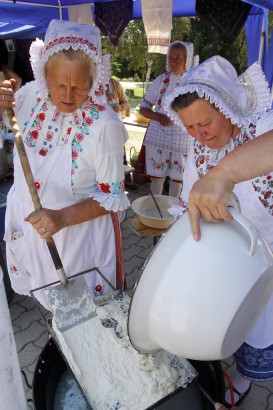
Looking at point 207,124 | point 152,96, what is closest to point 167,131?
point 152,96

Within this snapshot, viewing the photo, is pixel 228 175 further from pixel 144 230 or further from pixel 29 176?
pixel 144 230

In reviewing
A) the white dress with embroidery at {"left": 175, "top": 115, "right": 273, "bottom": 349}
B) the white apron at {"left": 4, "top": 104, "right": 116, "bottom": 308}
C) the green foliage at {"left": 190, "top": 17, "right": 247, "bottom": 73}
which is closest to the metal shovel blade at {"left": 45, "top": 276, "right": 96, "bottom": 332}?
the white apron at {"left": 4, "top": 104, "right": 116, "bottom": 308}

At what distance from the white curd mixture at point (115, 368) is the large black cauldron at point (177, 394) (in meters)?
0.13

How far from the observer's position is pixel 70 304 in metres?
1.20

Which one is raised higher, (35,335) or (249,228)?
(249,228)

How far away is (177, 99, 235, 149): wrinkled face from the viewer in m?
1.24

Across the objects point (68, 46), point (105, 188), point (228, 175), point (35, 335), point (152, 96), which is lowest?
point (35, 335)

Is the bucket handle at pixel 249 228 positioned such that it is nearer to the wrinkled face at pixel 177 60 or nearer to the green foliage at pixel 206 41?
the wrinkled face at pixel 177 60

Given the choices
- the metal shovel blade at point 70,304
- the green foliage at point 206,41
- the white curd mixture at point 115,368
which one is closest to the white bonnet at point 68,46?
the metal shovel blade at point 70,304

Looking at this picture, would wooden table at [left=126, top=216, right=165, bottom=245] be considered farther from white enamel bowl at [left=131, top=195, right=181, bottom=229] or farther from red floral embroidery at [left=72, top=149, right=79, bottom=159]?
red floral embroidery at [left=72, top=149, right=79, bottom=159]

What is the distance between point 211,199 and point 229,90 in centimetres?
66

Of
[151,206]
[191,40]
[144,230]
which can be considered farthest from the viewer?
[191,40]

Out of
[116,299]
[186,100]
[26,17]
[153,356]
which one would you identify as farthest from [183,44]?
[153,356]

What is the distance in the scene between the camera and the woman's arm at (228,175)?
2.52 feet
